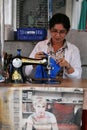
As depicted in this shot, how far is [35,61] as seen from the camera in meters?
1.70

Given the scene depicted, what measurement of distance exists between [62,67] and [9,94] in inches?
24.2

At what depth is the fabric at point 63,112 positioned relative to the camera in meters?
1.50

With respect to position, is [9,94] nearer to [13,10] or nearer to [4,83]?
[4,83]

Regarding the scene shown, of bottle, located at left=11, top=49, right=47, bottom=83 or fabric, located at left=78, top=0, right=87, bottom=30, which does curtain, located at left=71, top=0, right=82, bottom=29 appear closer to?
fabric, located at left=78, top=0, right=87, bottom=30

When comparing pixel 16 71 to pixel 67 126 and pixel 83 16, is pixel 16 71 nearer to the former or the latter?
pixel 67 126

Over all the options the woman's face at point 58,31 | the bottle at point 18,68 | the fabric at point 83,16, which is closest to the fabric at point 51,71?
the bottle at point 18,68

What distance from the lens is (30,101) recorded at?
4.91 feet

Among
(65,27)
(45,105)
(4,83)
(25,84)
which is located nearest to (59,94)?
(45,105)

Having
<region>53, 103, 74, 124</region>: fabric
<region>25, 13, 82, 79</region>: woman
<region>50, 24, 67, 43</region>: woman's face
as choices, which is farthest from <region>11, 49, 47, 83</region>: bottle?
<region>50, 24, 67, 43</region>: woman's face

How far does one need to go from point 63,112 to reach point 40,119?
0.13 meters

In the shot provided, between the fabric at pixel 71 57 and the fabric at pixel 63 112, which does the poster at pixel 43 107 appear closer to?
the fabric at pixel 63 112

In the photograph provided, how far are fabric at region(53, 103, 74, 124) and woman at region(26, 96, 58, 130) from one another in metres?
0.03

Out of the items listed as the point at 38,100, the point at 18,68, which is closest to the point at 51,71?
the point at 18,68

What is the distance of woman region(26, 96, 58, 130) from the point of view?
1.49 m
